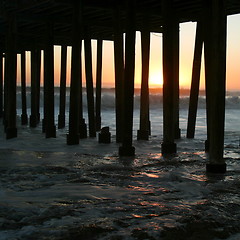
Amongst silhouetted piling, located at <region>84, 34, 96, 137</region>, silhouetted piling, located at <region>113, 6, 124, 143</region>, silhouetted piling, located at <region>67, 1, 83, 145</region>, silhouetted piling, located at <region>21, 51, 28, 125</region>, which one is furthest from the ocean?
silhouetted piling, located at <region>21, 51, 28, 125</region>

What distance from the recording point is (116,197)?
4.72 m

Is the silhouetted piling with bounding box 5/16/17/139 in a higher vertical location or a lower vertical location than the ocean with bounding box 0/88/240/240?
higher

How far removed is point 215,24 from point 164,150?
2903mm

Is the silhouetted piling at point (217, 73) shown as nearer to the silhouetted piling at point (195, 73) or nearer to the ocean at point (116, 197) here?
the ocean at point (116, 197)

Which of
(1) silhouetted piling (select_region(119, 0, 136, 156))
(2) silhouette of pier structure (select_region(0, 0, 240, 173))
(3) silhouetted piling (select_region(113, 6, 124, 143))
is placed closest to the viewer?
(2) silhouette of pier structure (select_region(0, 0, 240, 173))

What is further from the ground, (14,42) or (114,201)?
(14,42)

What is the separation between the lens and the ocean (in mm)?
3709

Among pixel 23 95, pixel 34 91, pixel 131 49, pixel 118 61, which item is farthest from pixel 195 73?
pixel 23 95

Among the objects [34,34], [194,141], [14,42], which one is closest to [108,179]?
[194,141]

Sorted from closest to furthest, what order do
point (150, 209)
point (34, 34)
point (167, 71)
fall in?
point (150, 209) < point (167, 71) < point (34, 34)

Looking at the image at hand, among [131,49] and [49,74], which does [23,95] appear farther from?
[131,49]

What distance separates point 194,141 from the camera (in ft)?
33.8

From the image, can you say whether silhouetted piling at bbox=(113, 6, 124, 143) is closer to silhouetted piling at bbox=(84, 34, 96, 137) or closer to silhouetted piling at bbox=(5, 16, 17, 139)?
silhouetted piling at bbox=(84, 34, 96, 137)

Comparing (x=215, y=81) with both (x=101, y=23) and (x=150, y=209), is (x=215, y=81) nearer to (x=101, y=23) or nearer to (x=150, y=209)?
(x=150, y=209)
